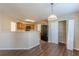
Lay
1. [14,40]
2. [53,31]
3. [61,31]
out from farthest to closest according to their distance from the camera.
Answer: [61,31] < [53,31] < [14,40]

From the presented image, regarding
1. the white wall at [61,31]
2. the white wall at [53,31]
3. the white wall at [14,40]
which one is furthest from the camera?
the white wall at [61,31]

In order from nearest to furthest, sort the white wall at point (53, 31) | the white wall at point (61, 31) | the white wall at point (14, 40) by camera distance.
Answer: the white wall at point (14, 40) < the white wall at point (53, 31) < the white wall at point (61, 31)

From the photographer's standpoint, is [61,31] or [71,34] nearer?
[71,34]

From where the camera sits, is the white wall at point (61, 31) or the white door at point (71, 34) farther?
the white wall at point (61, 31)

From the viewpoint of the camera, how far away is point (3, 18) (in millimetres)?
5555

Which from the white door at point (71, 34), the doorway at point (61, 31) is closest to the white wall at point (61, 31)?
the doorway at point (61, 31)

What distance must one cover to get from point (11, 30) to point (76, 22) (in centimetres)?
299

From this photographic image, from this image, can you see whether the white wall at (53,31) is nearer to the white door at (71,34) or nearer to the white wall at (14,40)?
the white door at (71,34)

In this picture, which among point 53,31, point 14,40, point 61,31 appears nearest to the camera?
point 14,40

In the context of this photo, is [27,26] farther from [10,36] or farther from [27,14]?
[10,36]

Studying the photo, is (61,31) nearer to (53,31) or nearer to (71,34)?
(53,31)

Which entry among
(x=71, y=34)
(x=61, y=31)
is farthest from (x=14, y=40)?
(x=61, y=31)

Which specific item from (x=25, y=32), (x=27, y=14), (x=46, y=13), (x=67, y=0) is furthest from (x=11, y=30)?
(x=67, y=0)

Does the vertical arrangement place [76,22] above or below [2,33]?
above
